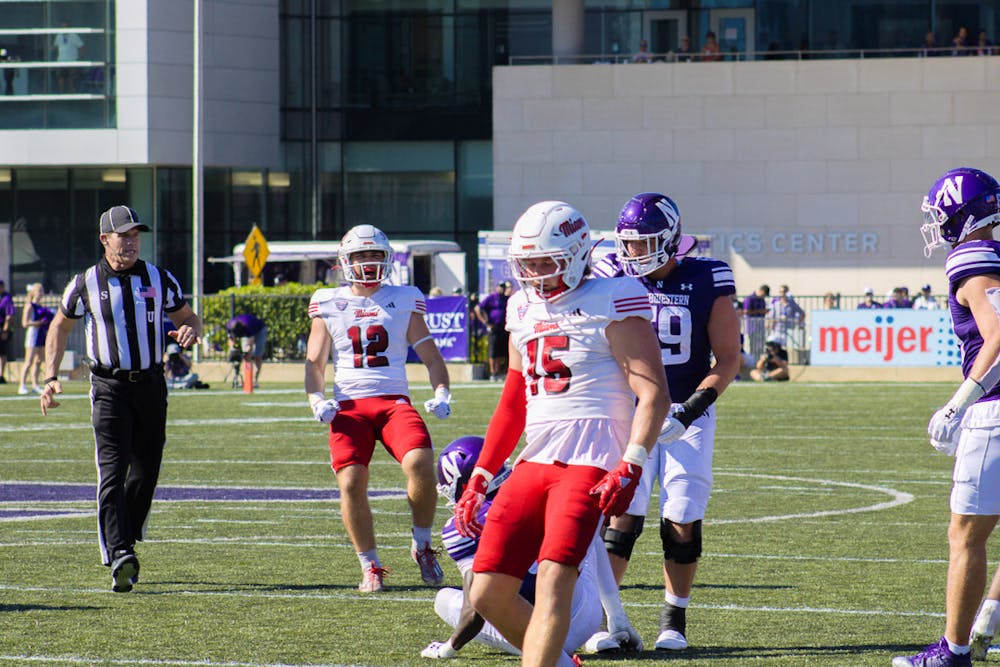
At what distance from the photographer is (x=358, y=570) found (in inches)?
367

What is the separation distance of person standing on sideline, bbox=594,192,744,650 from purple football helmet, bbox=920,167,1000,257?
3.53 ft

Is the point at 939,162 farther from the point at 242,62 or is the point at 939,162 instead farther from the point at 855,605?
the point at 855,605

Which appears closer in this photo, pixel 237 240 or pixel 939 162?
pixel 939 162

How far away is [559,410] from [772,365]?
80.2ft

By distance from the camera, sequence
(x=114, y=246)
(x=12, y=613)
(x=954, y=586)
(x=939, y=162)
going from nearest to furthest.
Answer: (x=954, y=586)
(x=12, y=613)
(x=114, y=246)
(x=939, y=162)

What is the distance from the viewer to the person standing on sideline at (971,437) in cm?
624

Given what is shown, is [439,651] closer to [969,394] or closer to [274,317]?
[969,394]

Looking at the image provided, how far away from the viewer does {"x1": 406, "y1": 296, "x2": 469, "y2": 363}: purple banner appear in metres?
31.3

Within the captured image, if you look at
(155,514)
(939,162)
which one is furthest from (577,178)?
(155,514)

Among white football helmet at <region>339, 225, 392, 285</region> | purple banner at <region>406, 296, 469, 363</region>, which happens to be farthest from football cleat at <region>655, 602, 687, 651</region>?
purple banner at <region>406, 296, 469, 363</region>

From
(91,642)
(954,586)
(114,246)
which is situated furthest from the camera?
(114,246)

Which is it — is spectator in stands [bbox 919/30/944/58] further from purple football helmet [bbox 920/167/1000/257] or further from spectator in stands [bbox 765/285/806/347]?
purple football helmet [bbox 920/167/1000/257]

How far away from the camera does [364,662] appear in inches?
265

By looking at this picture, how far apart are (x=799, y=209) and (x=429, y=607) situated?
33080mm
